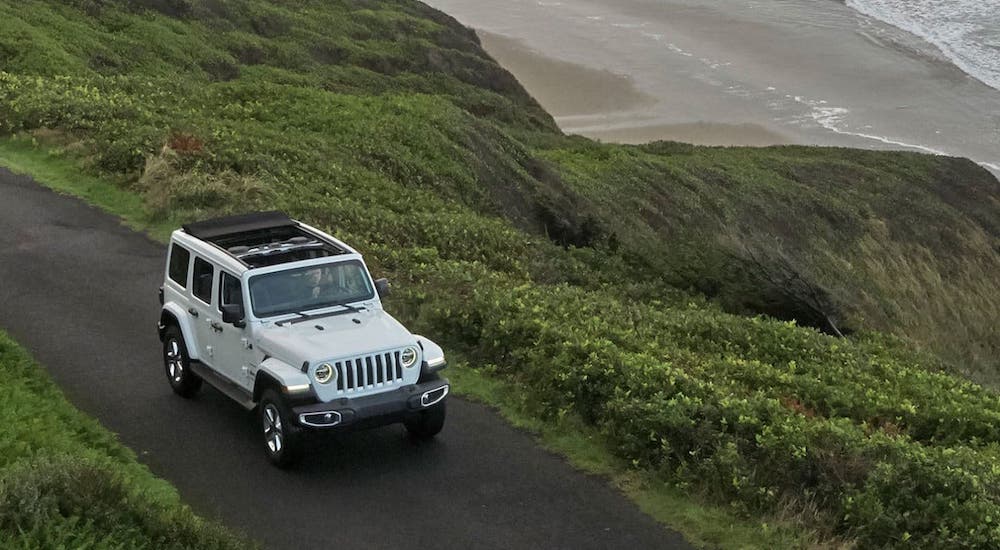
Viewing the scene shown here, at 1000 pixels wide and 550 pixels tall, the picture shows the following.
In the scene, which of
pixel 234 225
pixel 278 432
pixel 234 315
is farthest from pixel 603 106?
pixel 278 432

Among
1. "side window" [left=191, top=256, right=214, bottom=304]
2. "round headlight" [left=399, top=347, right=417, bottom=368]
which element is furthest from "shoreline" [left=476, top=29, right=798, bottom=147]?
"round headlight" [left=399, top=347, right=417, bottom=368]

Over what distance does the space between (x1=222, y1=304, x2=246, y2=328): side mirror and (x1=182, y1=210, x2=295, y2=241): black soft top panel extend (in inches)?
59.8

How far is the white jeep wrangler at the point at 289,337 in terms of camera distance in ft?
36.1

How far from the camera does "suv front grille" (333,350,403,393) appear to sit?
11.0 meters

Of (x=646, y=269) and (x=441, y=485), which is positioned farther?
(x=646, y=269)

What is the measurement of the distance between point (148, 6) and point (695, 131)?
28256 millimetres

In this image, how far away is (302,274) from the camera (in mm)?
12273

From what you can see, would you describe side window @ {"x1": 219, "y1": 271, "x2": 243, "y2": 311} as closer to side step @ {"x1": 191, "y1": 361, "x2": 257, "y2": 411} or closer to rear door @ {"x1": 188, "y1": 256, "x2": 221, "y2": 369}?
rear door @ {"x1": 188, "y1": 256, "x2": 221, "y2": 369}

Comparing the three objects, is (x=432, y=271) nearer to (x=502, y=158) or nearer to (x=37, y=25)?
(x=502, y=158)

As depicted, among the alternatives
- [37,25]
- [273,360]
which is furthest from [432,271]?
[37,25]

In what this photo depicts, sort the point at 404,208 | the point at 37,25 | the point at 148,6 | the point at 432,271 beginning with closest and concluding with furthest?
1. the point at 432,271
2. the point at 404,208
3. the point at 37,25
4. the point at 148,6

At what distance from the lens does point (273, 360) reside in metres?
11.4

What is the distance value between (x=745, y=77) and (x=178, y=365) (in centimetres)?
5724

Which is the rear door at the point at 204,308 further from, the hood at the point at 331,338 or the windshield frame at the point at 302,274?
the hood at the point at 331,338
